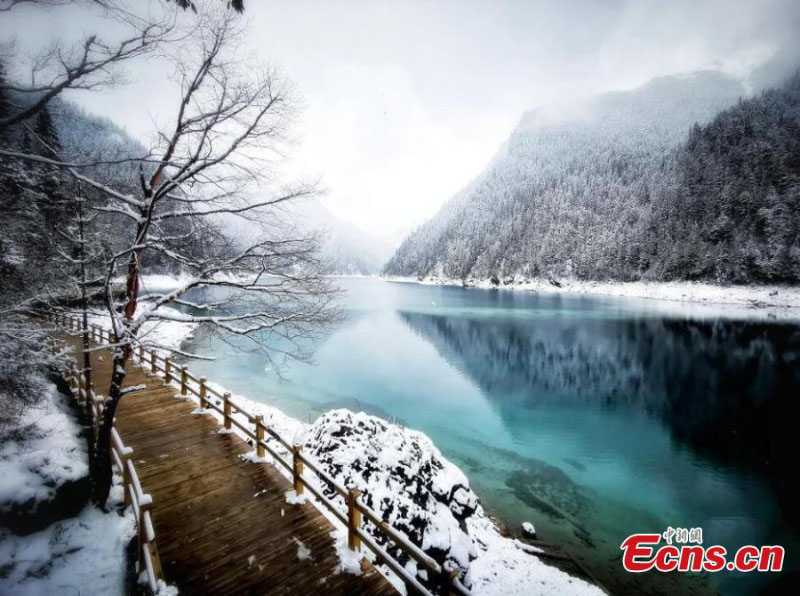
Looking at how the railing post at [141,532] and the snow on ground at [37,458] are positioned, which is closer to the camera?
the railing post at [141,532]

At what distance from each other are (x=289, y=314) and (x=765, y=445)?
2489 cm

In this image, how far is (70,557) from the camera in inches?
237

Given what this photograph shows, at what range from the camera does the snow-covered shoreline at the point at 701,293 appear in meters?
61.3

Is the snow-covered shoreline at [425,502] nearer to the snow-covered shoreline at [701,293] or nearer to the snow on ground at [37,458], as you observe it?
the snow on ground at [37,458]

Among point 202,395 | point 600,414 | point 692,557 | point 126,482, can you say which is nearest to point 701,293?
point 600,414

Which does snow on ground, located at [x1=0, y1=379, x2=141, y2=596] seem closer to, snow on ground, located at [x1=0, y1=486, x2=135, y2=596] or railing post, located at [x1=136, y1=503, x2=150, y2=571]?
snow on ground, located at [x1=0, y1=486, x2=135, y2=596]

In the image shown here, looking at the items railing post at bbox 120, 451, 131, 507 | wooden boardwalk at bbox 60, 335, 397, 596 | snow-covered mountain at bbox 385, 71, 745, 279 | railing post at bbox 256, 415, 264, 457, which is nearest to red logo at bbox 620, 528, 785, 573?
wooden boardwalk at bbox 60, 335, 397, 596

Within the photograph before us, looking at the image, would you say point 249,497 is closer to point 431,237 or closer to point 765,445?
point 765,445

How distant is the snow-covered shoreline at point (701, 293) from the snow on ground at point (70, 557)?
79.5 meters

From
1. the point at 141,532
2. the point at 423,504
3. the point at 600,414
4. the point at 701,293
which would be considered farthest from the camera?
the point at 701,293

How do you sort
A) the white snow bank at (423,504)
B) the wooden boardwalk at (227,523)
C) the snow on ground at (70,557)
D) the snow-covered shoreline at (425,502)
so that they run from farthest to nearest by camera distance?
the snow-covered shoreline at (425,502) < the white snow bank at (423,504) < the snow on ground at (70,557) < the wooden boardwalk at (227,523)

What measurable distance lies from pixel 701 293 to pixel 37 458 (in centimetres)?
10402

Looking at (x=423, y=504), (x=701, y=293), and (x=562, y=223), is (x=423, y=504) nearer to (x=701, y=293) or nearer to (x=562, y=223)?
(x=701, y=293)

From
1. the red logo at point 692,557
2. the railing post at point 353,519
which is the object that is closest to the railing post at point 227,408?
the railing post at point 353,519
